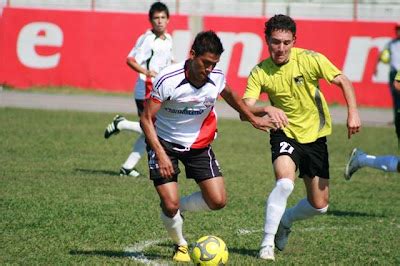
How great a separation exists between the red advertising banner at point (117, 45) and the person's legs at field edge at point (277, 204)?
17.9 meters

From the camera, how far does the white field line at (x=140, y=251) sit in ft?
24.5

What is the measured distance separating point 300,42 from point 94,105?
6.44 meters

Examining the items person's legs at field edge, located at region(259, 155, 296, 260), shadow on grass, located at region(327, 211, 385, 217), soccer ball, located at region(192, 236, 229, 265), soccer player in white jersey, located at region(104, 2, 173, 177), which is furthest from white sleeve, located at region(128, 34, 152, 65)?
soccer ball, located at region(192, 236, 229, 265)

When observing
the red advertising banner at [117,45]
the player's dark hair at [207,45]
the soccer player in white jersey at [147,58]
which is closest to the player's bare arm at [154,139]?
the player's dark hair at [207,45]

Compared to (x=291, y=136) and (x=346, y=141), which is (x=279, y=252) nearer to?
(x=291, y=136)

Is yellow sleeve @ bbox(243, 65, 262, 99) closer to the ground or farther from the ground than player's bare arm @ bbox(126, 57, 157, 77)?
farther from the ground

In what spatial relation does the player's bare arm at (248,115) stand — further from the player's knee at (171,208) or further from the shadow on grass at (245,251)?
the shadow on grass at (245,251)

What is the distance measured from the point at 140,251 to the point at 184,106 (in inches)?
53.4

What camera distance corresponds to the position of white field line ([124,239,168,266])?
7.45 meters

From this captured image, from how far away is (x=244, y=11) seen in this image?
29.2m

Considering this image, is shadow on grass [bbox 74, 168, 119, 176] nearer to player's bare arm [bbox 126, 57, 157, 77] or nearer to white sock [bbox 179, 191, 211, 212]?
player's bare arm [bbox 126, 57, 157, 77]

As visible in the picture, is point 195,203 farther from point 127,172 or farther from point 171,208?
point 127,172

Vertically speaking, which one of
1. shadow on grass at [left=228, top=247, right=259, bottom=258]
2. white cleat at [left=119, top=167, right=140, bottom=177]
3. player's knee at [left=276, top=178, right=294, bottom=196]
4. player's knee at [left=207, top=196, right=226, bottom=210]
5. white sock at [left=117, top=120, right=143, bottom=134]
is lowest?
white cleat at [left=119, top=167, right=140, bottom=177]

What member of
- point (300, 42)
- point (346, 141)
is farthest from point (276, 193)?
point (300, 42)
